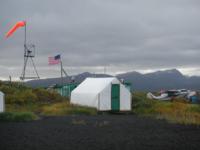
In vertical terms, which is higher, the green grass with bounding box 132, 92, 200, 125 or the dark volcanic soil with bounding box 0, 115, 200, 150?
the green grass with bounding box 132, 92, 200, 125

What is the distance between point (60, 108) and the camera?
28.8m

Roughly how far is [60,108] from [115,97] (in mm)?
3766

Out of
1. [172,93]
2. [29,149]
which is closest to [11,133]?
[29,149]

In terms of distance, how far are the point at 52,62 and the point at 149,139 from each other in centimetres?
2962

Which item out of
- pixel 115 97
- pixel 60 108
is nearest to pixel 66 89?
pixel 115 97

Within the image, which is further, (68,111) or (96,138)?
(68,111)

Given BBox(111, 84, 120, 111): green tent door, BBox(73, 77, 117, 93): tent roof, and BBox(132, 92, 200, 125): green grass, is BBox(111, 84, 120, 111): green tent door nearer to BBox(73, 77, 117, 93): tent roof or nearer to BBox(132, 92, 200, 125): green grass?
BBox(73, 77, 117, 93): tent roof

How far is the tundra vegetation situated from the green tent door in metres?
1.16

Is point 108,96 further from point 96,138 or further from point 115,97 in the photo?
point 96,138

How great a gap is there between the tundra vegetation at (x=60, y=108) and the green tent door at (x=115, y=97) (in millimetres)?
1159

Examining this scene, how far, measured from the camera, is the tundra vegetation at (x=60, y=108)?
22095 mm

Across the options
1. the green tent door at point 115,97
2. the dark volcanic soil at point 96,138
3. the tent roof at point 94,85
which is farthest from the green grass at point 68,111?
the dark volcanic soil at point 96,138

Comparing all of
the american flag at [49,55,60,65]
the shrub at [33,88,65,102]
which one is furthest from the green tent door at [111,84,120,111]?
the american flag at [49,55,60,65]

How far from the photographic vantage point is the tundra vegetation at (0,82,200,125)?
2210 cm
